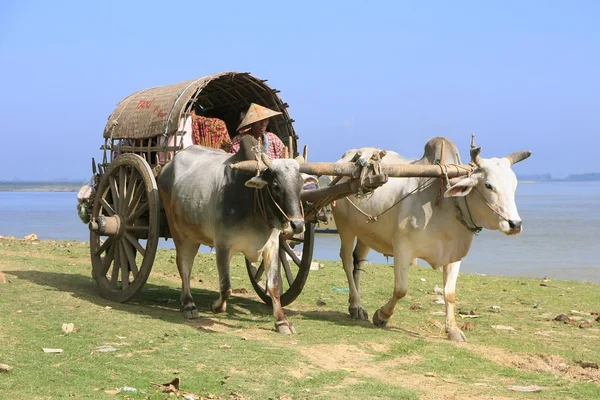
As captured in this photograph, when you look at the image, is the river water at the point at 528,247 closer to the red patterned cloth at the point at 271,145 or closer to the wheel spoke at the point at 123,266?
the red patterned cloth at the point at 271,145

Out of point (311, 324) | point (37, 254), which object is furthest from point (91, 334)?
point (37, 254)

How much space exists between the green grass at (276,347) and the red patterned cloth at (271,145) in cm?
177

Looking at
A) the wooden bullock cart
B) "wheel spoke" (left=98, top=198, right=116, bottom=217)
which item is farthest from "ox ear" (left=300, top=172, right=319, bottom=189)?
"wheel spoke" (left=98, top=198, right=116, bottom=217)

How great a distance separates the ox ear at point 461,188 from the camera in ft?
24.9

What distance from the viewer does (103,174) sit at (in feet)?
31.7

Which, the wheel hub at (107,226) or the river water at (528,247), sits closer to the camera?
the wheel hub at (107,226)

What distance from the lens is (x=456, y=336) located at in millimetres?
7824

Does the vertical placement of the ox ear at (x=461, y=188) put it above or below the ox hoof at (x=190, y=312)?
above

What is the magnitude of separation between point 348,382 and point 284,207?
1.93 meters

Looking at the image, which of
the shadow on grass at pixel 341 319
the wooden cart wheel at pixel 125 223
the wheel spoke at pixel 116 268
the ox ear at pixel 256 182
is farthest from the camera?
the wheel spoke at pixel 116 268

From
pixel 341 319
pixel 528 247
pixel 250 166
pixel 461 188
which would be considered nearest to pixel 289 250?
pixel 341 319

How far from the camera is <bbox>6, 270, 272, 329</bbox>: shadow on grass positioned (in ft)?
28.2

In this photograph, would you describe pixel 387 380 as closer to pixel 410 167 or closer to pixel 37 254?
pixel 410 167

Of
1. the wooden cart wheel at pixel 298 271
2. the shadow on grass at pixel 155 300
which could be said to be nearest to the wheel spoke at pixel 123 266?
the shadow on grass at pixel 155 300
